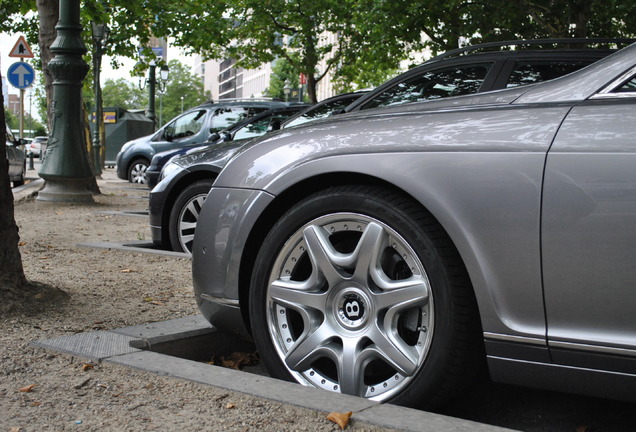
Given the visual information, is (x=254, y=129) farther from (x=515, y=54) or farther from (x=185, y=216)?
(x=515, y=54)

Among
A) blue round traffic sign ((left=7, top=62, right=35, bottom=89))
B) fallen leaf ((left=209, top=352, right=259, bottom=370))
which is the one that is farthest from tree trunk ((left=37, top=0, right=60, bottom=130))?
fallen leaf ((left=209, top=352, right=259, bottom=370))

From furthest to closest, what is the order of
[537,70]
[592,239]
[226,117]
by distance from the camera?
[226,117] < [537,70] < [592,239]

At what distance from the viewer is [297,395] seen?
2.94m

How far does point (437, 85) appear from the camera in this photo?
6.60 metres

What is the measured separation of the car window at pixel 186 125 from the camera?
1686cm

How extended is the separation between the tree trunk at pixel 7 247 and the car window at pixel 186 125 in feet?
40.0

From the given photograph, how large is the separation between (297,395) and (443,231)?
74 cm

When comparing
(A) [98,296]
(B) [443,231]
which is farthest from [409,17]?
(B) [443,231]

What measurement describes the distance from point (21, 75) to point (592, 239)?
20822mm

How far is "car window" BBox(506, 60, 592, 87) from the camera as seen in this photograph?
609 cm

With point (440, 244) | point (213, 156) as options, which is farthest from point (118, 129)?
point (440, 244)

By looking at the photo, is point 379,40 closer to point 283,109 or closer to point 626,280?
point 283,109

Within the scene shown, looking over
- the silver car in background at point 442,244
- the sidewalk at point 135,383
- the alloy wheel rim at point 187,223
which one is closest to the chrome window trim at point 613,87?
the silver car in background at point 442,244

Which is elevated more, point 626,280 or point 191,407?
point 626,280
